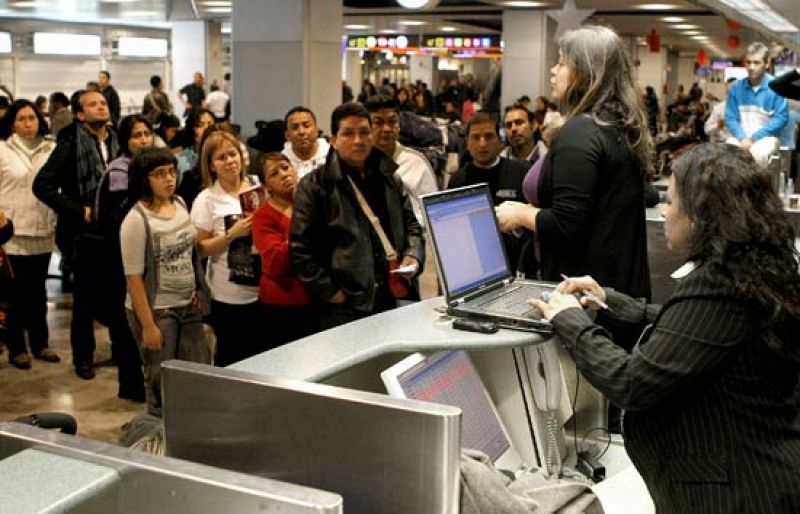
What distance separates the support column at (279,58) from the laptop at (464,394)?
7.43 meters

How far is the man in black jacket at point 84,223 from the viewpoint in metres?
5.58

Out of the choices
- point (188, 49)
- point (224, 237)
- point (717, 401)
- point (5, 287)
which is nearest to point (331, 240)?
point (224, 237)

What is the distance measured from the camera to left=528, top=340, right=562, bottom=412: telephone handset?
9.13 feet

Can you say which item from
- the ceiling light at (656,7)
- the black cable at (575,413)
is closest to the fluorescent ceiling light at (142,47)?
the ceiling light at (656,7)

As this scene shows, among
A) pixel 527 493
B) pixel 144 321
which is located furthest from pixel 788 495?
pixel 144 321

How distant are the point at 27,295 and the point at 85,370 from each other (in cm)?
63

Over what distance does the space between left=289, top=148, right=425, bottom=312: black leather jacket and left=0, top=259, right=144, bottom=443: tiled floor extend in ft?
5.17

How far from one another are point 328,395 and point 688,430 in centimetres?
83

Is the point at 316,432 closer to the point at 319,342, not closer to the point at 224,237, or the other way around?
the point at 319,342

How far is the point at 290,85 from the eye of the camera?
9.84m

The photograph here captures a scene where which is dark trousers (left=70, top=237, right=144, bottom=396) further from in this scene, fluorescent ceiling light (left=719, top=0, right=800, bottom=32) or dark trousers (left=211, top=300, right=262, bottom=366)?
fluorescent ceiling light (left=719, top=0, right=800, bottom=32)

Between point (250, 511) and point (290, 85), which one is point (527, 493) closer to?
point (250, 511)

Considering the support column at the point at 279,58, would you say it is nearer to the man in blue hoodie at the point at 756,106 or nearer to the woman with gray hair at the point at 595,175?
the man in blue hoodie at the point at 756,106

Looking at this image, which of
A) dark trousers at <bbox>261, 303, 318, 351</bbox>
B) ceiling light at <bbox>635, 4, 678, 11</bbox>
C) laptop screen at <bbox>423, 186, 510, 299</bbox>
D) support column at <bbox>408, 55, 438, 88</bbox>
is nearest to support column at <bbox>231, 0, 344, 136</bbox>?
dark trousers at <bbox>261, 303, 318, 351</bbox>
